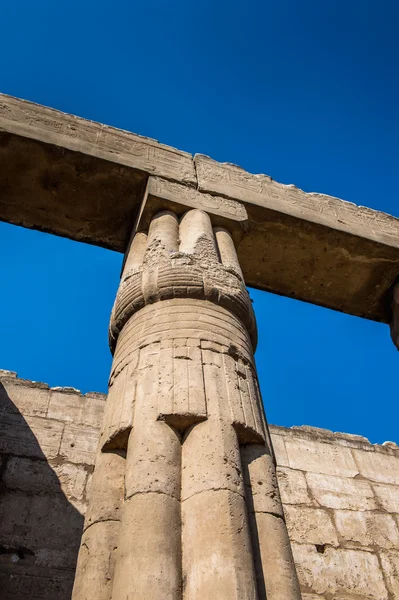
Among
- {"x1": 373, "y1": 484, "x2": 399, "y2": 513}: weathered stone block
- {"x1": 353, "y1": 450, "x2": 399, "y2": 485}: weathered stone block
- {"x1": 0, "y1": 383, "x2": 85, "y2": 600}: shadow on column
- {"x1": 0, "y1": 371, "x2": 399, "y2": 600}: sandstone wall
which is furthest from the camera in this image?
{"x1": 353, "y1": 450, "x2": 399, "y2": 485}: weathered stone block

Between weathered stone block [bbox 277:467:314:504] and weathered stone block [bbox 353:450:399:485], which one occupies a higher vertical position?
weathered stone block [bbox 353:450:399:485]

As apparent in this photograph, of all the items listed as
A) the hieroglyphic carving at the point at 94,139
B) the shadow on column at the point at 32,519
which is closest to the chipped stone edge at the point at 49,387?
the shadow on column at the point at 32,519

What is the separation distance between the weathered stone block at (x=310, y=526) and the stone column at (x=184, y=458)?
2823 mm

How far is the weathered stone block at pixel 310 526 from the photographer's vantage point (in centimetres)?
613

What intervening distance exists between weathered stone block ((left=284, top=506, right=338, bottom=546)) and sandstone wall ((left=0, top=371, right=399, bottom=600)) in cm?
1

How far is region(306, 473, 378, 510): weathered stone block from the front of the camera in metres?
6.63

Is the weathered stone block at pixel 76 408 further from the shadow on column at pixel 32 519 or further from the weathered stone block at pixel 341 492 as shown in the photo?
the weathered stone block at pixel 341 492

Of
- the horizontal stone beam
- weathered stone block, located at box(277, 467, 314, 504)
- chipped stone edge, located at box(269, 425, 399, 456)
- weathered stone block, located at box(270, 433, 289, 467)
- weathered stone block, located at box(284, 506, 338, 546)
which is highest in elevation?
the horizontal stone beam

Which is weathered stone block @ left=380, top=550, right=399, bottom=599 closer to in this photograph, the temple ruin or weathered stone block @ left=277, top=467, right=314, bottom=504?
the temple ruin

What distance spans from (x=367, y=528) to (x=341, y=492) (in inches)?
19.4

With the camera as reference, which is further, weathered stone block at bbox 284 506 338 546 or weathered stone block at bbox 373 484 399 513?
weathered stone block at bbox 373 484 399 513

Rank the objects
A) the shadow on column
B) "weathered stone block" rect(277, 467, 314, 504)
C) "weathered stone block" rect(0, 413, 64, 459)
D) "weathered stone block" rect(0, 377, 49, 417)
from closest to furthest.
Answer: the shadow on column, "weathered stone block" rect(0, 413, 64, 459), "weathered stone block" rect(0, 377, 49, 417), "weathered stone block" rect(277, 467, 314, 504)

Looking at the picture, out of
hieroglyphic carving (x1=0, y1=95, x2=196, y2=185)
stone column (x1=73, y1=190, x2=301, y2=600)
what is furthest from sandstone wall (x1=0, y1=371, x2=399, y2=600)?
hieroglyphic carving (x1=0, y1=95, x2=196, y2=185)

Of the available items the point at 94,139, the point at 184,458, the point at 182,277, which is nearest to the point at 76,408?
the point at 182,277
